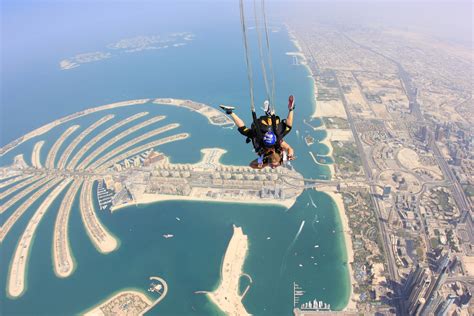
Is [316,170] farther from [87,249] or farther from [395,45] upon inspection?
[395,45]

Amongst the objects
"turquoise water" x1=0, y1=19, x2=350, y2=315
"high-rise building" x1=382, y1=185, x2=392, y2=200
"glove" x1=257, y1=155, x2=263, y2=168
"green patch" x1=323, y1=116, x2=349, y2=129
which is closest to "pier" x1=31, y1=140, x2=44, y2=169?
"turquoise water" x1=0, y1=19, x2=350, y2=315

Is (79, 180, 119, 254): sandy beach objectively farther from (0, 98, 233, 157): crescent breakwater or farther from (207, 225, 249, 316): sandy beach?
(0, 98, 233, 157): crescent breakwater

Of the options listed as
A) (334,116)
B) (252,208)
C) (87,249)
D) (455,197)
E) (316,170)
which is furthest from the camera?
(334,116)

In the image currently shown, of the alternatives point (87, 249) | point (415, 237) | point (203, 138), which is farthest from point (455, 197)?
point (87, 249)

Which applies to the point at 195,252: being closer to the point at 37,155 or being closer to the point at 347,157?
the point at 347,157

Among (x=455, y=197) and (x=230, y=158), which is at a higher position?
(x=230, y=158)

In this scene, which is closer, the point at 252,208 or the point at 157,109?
the point at 252,208
